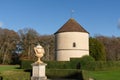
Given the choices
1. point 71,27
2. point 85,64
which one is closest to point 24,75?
point 85,64

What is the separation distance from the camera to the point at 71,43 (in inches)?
1966

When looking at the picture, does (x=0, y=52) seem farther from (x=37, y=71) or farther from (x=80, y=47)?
(x=37, y=71)

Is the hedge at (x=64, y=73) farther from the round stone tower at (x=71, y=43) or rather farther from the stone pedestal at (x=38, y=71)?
the round stone tower at (x=71, y=43)

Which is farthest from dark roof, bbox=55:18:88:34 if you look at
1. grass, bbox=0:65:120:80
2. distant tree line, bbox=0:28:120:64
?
distant tree line, bbox=0:28:120:64

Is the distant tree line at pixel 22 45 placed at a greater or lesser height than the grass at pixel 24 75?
greater

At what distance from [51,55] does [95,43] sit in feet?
80.0

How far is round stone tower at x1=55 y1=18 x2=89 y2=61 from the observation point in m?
49.8

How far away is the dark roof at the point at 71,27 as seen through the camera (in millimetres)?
50531

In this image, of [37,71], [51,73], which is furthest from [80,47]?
[37,71]

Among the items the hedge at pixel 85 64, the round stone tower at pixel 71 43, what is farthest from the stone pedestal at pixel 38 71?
the round stone tower at pixel 71 43

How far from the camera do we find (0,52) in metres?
74.2

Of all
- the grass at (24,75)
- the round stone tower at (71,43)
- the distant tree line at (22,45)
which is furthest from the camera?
the distant tree line at (22,45)

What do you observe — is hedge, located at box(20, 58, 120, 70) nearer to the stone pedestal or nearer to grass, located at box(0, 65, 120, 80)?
grass, located at box(0, 65, 120, 80)

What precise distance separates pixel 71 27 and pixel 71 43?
10.6 ft
